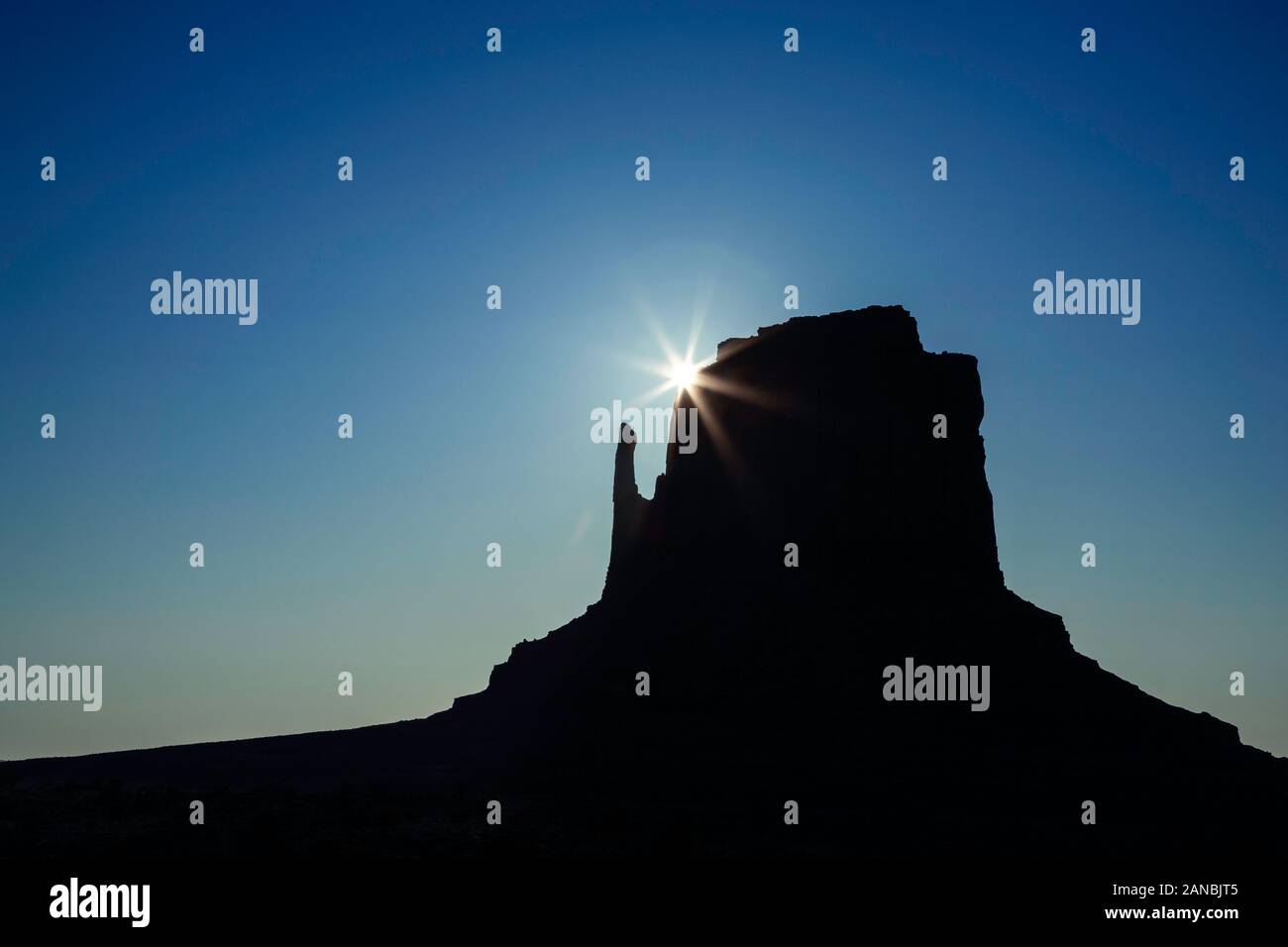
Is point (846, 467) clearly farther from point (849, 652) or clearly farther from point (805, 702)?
point (805, 702)

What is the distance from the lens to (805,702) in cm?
6594

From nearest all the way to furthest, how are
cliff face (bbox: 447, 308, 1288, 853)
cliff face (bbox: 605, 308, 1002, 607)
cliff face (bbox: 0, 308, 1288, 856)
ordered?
1. cliff face (bbox: 0, 308, 1288, 856)
2. cliff face (bbox: 447, 308, 1288, 853)
3. cliff face (bbox: 605, 308, 1002, 607)

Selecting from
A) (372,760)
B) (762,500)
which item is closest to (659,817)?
(372,760)

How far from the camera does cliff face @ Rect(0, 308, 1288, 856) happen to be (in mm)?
50312

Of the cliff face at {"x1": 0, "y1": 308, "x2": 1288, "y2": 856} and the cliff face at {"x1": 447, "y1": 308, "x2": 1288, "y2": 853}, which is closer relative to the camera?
the cliff face at {"x1": 0, "y1": 308, "x2": 1288, "y2": 856}

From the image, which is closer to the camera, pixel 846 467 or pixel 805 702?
pixel 805 702

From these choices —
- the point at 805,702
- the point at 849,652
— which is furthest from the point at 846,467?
the point at 805,702

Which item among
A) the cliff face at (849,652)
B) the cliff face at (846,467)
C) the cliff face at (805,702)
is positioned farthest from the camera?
the cliff face at (846,467)

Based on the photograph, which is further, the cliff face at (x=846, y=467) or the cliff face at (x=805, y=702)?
the cliff face at (x=846, y=467)

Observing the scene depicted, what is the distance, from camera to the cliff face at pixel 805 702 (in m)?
50.3

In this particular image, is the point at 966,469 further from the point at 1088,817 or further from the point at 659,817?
the point at 659,817
